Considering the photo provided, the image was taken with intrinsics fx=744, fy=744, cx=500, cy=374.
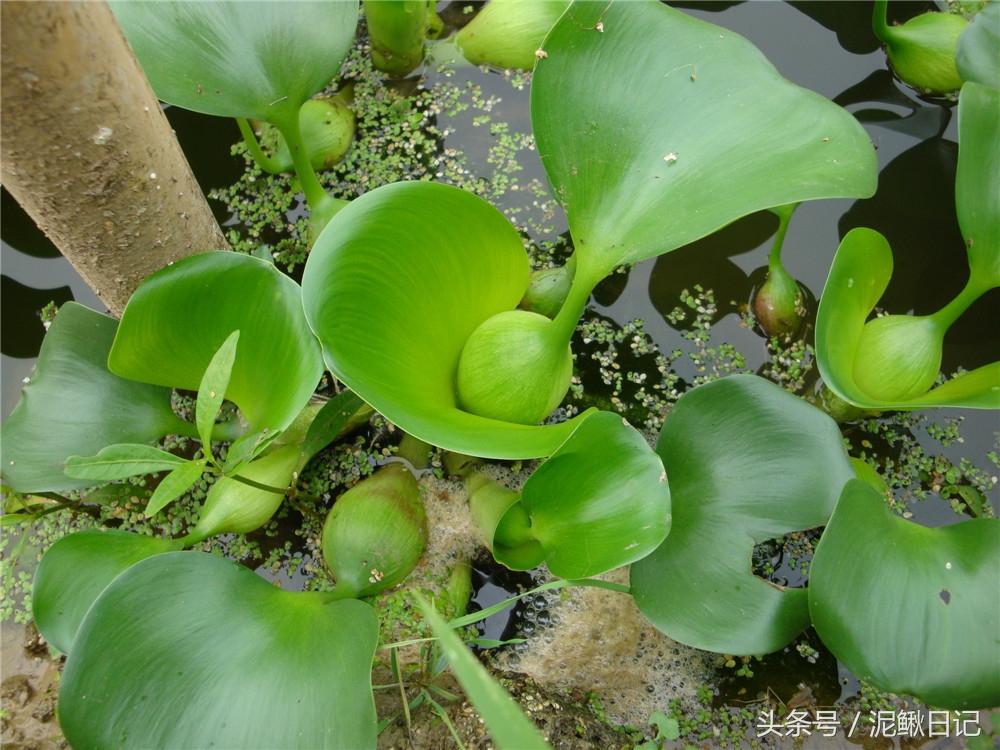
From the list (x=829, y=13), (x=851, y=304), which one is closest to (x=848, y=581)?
(x=851, y=304)

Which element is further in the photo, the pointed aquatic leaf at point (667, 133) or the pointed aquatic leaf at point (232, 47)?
the pointed aquatic leaf at point (232, 47)

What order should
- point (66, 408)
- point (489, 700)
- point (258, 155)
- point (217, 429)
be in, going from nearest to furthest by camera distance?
point (489, 700), point (66, 408), point (217, 429), point (258, 155)

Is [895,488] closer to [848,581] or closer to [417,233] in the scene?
[848,581]

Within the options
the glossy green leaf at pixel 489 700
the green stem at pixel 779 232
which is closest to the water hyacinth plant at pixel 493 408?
the green stem at pixel 779 232

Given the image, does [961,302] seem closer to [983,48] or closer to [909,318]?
[909,318]

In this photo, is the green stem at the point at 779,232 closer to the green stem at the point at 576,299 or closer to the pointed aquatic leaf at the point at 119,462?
the green stem at the point at 576,299

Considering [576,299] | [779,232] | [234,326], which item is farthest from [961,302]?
[234,326]

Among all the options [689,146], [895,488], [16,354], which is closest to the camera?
[689,146]
